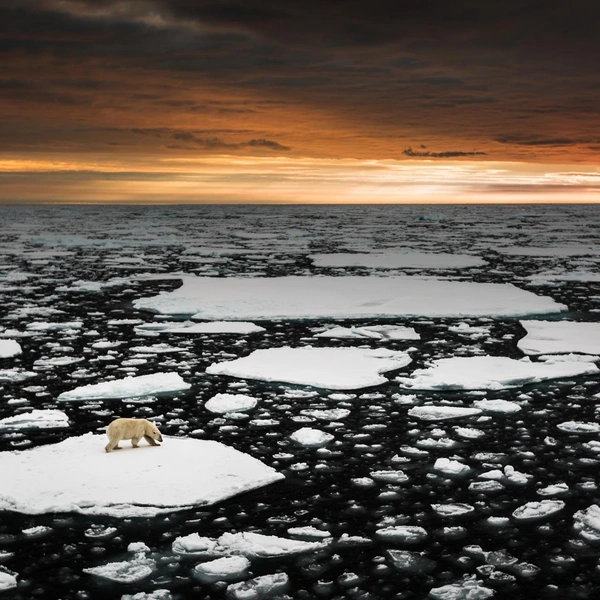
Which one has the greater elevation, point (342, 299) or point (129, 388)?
point (342, 299)

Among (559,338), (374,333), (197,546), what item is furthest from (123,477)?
(559,338)

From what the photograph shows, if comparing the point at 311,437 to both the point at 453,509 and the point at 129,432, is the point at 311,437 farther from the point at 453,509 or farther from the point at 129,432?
the point at 453,509

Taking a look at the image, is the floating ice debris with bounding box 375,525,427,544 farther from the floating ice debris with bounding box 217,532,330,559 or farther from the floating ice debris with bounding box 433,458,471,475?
the floating ice debris with bounding box 433,458,471,475

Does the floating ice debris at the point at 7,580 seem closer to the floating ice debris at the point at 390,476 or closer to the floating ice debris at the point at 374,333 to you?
the floating ice debris at the point at 390,476

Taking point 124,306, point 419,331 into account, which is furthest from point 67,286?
point 419,331

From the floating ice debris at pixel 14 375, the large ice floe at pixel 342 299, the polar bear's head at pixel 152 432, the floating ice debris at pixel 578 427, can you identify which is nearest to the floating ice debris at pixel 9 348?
the floating ice debris at pixel 14 375

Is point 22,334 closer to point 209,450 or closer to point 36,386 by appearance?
point 36,386

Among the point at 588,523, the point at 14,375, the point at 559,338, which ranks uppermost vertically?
the point at 559,338
